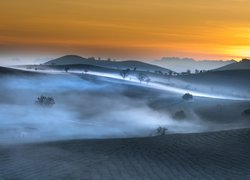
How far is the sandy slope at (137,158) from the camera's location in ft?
52.0

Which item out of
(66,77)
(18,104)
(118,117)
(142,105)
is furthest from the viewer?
(66,77)

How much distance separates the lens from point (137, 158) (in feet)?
60.0

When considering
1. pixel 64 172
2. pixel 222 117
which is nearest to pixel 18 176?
pixel 64 172

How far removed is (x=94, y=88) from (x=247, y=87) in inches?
2845

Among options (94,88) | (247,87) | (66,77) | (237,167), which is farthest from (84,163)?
(247,87)

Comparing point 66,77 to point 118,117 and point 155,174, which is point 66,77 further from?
point 155,174

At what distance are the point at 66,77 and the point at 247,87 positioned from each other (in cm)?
6853

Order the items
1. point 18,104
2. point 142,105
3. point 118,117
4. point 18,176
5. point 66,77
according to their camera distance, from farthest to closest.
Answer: point 66,77, point 142,105, point 18,104, point 118,117, point 18,176

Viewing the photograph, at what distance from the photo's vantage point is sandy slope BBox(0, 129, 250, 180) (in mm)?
15836

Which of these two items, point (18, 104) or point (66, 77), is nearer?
point (18, 104)

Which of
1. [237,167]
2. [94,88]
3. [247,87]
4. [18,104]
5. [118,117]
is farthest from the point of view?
[247,87]

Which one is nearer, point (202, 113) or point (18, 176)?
point (18, 176)

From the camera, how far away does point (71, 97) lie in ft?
233

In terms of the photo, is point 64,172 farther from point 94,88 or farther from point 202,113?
point 94,88
